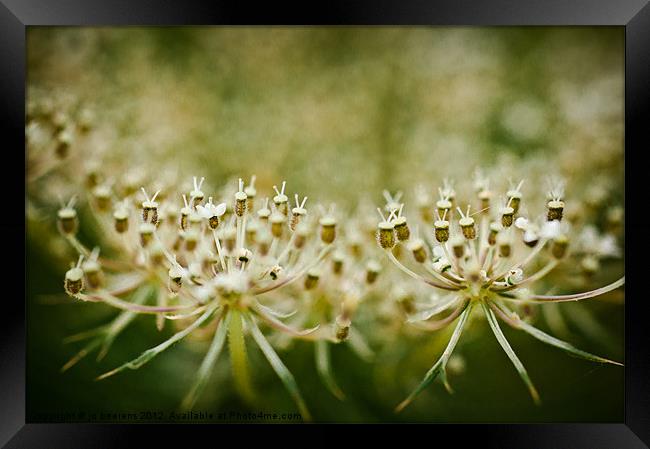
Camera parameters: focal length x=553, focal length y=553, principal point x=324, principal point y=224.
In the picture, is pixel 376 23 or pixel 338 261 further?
pixel 376 23

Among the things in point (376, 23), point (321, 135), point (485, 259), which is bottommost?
point (485, 259)

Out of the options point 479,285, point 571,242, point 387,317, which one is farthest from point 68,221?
point 571,242

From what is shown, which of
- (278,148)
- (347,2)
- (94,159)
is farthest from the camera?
(278,148)

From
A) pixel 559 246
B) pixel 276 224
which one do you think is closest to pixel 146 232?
pixel 276 224

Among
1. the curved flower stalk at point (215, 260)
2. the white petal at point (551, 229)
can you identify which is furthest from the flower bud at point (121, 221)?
the white petal at point (551, 229)

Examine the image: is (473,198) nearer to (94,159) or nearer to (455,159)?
(455,159)

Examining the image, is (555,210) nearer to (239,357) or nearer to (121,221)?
(239,357)
